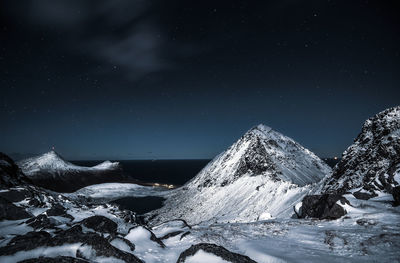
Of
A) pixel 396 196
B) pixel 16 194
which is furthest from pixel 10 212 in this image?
pixel 396 196

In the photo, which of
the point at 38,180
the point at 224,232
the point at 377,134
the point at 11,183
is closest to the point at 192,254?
the point at 224,232

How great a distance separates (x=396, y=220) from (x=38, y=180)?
23561 centimetres

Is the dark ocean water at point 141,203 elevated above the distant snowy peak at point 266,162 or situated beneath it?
situated beneath

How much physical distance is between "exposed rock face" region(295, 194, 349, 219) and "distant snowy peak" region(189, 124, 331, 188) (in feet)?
259

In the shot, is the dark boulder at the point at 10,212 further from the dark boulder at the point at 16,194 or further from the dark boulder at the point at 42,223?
the dark boulder at the point at 16,194

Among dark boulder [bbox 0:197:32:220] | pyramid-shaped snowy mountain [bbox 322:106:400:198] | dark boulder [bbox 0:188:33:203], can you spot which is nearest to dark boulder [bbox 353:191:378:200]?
pyramid-shaped snowy mountain [bbox 322:106:400:198]

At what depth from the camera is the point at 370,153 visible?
43938 mm

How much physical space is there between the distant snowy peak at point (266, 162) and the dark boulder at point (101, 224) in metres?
87.8

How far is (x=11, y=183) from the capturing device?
4188 cm

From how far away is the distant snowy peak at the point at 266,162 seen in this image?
113m

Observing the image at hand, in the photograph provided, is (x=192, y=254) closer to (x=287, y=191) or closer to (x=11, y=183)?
(x=11, y=183)

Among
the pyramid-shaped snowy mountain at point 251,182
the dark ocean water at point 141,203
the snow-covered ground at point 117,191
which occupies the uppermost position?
the pyramid-shaped snowy mountain at point 251,182

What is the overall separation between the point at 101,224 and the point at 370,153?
50.1 m

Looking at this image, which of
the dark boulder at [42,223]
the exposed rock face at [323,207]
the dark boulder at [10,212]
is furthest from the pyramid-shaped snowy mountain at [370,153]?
the dark boulder at [10,212]
